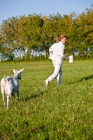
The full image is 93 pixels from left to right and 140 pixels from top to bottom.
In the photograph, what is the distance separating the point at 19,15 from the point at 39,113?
89577 mm

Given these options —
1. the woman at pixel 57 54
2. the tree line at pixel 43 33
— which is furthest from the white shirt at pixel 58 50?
the tree line at pixel 43 33

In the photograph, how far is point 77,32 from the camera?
8125 centimetres

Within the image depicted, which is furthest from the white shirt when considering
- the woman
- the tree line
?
the tree line

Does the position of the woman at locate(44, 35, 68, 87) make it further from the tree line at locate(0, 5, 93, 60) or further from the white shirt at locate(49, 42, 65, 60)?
the tree line at locate(0, 5, 93, 60)

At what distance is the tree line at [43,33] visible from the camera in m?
80.6

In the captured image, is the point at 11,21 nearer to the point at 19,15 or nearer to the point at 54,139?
the point at 19,15

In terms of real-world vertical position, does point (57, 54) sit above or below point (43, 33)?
below

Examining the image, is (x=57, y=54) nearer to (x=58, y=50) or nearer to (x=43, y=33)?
(x=58, y=50)

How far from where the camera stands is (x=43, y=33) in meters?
85.9

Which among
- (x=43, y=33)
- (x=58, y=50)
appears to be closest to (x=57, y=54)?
(x=58, y=50)

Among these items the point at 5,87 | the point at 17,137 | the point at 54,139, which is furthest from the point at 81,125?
the point at 5,87

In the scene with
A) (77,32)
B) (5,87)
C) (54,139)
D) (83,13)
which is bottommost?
(54,139)

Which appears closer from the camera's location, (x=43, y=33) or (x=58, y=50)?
(x=58, y=50)

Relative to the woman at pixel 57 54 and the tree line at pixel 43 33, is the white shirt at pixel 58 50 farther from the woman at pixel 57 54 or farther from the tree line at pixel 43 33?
the tree line at pixel 43 33
